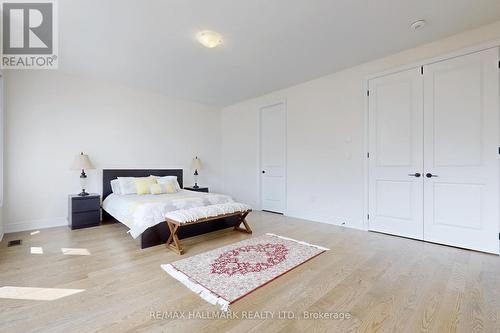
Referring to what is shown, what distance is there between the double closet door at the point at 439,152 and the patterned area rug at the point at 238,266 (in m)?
1.47

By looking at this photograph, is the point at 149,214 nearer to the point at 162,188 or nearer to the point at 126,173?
the point at 162,188

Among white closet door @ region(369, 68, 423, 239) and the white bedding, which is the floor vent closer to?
the white bedding

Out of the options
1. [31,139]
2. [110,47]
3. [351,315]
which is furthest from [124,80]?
[351,315]

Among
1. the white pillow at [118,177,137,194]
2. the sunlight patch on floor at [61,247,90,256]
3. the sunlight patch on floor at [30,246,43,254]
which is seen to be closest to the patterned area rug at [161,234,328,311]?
the sunlight patch on floor at [61,247,90,256]

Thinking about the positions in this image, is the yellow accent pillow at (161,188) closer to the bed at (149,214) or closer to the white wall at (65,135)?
the bed at (149,214)

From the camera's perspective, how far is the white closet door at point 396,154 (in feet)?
10.5

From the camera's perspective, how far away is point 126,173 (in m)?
4.61

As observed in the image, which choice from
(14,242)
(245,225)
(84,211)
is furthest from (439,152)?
(14,242)

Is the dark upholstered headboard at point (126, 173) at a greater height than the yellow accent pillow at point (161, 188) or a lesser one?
greater

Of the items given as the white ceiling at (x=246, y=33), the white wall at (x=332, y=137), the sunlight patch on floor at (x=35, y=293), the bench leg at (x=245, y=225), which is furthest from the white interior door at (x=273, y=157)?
the sunlight patch on floor at (x=35, y=293)

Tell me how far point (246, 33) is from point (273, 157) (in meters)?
2.82

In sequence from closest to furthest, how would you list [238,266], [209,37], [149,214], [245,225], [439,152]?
[238,266] → [209,37] → [149,214] → [439,152] → [245,225]

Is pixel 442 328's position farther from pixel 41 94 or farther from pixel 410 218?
pixel 41 94

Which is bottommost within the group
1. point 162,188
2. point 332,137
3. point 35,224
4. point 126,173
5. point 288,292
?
point 288,292
